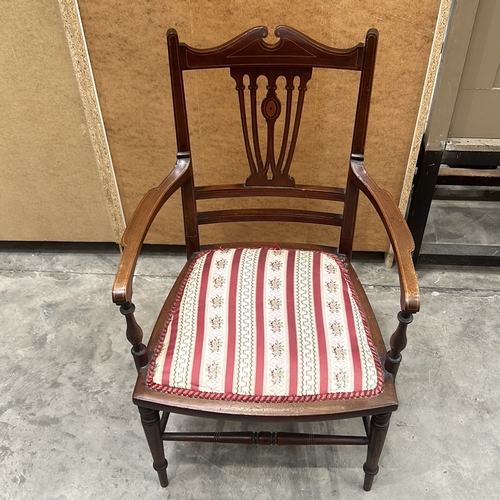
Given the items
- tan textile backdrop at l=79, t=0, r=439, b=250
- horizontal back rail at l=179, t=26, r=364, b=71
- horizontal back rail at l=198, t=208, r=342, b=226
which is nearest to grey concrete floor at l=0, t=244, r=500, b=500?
tan textile backdrop at l=79, t=0, r=439, b=250

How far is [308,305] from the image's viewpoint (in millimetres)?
1223

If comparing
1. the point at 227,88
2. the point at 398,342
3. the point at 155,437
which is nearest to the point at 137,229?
the point at 155,437

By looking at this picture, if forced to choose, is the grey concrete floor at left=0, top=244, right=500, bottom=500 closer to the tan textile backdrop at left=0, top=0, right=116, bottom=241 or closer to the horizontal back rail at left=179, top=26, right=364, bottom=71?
the tan textile backdrop at left=0, top=0, right=116, bottom=241

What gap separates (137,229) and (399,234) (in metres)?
0.60

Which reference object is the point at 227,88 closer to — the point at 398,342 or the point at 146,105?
the point at 146,105

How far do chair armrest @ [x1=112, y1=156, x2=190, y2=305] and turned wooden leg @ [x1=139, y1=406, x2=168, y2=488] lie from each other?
1.06 feet

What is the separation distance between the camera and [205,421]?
1.57 meters

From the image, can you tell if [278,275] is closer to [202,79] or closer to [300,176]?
[300,176]

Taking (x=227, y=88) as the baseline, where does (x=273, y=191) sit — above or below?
below

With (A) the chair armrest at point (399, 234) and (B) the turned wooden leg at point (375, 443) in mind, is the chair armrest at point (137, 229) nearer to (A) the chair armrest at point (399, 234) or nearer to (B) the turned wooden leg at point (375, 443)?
(A) the chair armrest at point (399, 234)

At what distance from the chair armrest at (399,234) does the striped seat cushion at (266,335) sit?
0.72 ft

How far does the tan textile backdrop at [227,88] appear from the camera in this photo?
58.1 inches

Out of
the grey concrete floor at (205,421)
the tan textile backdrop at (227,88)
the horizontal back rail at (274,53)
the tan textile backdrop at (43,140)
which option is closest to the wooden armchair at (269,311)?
the horizontal back rail at (274,53)

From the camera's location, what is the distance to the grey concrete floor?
4.60 feet
